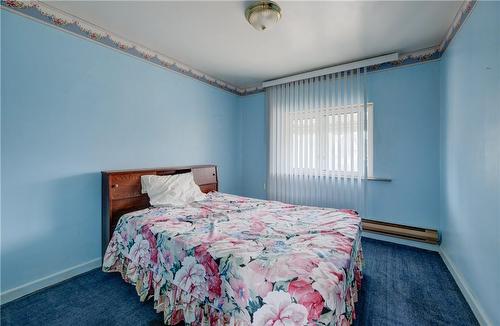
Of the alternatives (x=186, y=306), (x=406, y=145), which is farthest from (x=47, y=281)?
(x=406, y=145)

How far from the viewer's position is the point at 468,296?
→ 66.8 inches

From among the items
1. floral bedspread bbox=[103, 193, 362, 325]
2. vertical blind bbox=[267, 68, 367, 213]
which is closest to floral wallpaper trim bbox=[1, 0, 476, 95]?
vertical blind bbox=[267, 68, 367, 213]

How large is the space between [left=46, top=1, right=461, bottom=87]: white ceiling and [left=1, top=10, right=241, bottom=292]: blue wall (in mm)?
386

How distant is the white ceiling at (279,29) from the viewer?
1.89m

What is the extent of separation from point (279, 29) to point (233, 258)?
7.21ft

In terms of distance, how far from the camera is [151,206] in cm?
237

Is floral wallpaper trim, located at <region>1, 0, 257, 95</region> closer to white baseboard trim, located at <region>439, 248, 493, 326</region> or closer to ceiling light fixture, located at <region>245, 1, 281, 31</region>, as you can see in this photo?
ceiling light fixture, located at <region>245, 1, 281, 31</region>

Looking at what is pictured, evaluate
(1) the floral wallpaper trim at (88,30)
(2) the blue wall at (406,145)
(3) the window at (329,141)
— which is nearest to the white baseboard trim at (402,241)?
(2) the blue wall at (406,145)

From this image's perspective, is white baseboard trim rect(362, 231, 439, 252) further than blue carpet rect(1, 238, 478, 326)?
Yes

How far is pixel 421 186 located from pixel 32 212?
162 inches

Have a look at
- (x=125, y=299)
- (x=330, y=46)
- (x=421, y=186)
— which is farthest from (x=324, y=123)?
(x=125, y=299)

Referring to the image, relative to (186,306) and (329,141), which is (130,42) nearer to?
(186,306)

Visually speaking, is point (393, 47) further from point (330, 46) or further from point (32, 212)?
point (32, 212)

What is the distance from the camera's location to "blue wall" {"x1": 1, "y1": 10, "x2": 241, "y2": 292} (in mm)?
1737
